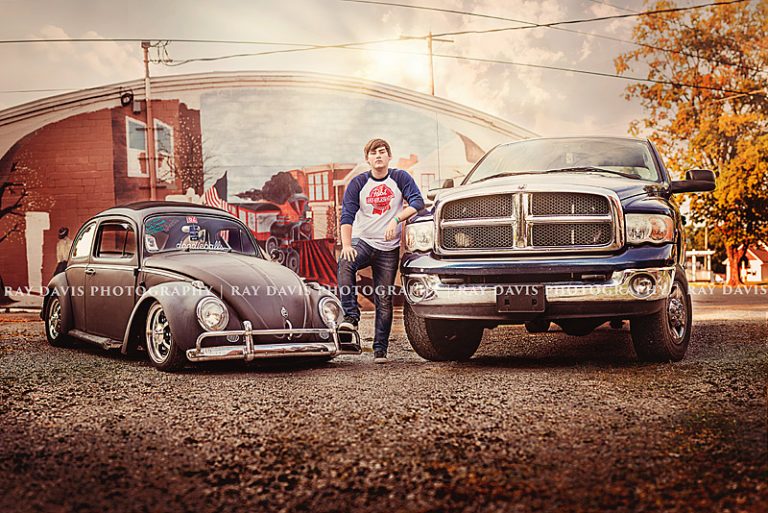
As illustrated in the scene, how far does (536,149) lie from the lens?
7.24m

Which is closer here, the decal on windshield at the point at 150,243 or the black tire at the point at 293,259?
the decal on windshield at the point at 150,243

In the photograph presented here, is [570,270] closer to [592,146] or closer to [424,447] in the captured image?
[592,146]

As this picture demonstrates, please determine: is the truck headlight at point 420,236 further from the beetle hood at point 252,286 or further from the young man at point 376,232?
the beetle hood at point 252,286

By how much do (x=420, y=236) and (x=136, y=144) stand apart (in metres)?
12.6

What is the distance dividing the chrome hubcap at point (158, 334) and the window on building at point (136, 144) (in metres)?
11.6

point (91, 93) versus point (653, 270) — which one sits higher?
point (91, 93)

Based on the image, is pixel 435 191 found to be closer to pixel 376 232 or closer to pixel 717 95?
pixel 376 232

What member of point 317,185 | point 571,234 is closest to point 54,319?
point 571,234

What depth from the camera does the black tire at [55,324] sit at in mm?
7992

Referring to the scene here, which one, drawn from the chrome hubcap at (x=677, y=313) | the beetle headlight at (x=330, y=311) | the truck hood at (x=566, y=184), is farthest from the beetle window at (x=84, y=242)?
the chrome hubcap at (x=677, y=313)

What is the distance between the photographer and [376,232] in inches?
264

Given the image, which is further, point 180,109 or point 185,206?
point 180,109

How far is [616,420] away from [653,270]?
1.91 metres

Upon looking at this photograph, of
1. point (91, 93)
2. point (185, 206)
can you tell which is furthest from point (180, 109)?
point (185, 206)
